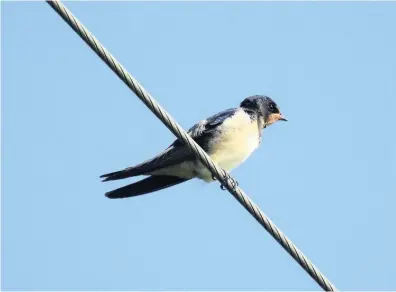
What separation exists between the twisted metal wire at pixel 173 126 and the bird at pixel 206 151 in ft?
4.53

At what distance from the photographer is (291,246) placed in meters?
4.35

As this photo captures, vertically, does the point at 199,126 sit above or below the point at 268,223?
above

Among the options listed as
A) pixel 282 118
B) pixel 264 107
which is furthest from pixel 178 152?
pixel 282 118

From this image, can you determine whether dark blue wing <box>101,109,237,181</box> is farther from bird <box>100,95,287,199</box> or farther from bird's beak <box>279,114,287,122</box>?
bird's beak <box>279,114,287,122</box>

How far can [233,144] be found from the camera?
6.39 m

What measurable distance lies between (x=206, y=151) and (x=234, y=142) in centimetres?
22

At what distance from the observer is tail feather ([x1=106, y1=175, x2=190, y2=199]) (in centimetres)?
631

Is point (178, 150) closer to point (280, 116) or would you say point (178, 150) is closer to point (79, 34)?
point (280, 116)

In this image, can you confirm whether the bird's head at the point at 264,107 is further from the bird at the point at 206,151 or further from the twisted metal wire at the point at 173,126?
the twisted metal wire at the point at 173,126

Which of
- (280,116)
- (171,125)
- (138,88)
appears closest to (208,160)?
(171,125)

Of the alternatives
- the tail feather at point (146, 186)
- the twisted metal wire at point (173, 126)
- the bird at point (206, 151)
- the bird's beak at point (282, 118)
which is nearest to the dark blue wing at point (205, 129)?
the bird at point (206, 151)

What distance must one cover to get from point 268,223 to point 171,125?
720 mm

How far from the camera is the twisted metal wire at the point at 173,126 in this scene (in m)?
3.98

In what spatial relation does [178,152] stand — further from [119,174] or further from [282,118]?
[282,118]
